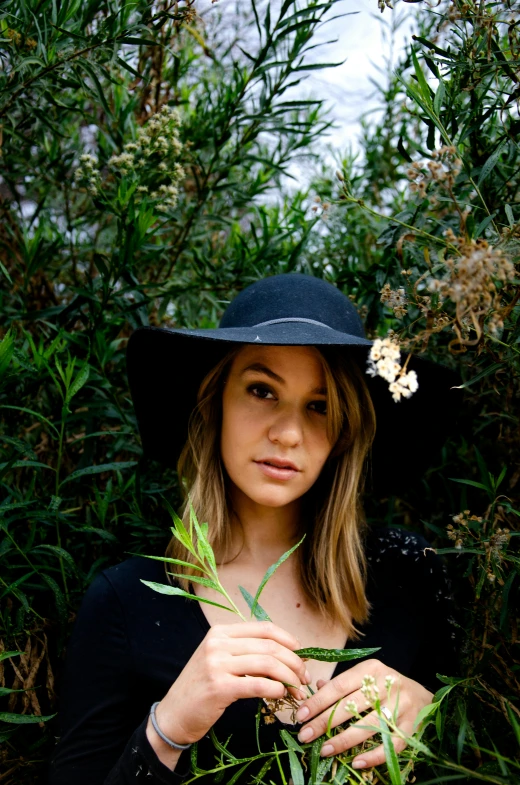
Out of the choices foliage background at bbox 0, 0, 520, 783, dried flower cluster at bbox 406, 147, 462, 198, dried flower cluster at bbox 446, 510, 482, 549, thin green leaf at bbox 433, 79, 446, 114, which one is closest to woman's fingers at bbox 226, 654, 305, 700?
foliage background at bbox 0, 0, 520, 783

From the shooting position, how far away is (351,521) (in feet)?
5.17

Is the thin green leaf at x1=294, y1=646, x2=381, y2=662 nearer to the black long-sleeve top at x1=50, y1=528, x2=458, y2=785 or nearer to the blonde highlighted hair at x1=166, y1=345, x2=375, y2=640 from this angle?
the black long-sleeve top at x1=50, y1=528, x2=458, y2=785

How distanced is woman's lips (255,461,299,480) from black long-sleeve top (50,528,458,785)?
308mm

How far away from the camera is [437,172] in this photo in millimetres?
785

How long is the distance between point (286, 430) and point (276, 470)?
0.08m

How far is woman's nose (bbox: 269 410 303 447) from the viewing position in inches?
52.2

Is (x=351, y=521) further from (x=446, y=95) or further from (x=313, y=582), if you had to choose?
(x=446, y=95)

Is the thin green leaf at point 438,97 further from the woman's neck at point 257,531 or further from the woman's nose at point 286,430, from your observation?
the woman's neck at point 257,531

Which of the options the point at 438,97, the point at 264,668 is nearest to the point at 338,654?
the point at 264,668

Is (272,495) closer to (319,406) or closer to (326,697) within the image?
(319,406)

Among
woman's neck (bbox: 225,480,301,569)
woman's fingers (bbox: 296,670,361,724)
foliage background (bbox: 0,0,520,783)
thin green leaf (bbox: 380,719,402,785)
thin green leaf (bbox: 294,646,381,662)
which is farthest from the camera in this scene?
woman's neck (bbox: 225,480,301,569)

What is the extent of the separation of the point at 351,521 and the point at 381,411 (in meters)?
0.28

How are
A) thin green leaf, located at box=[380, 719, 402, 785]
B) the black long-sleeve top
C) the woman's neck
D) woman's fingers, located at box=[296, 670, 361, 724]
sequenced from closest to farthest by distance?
thin green leaf, located at box=[380, 719, 402, 785] < woman's fingers, located at box=[296, 670, 361, 724] < the black long-sleeve top < the woman's neck

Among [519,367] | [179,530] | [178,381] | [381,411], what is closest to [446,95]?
[519,367]
